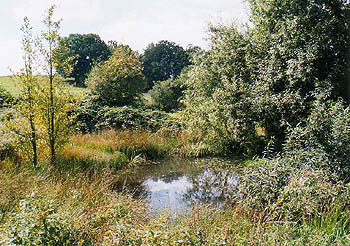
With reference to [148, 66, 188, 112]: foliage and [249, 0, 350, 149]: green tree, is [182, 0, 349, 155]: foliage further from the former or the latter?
[148, 66, 188, 112]: foliage

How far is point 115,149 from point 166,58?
34.7 metres

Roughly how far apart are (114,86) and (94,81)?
1.24 metres

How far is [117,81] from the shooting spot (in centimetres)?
1680

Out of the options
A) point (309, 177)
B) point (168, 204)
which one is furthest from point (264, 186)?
point (168, 204)

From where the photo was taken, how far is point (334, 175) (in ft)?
17.0

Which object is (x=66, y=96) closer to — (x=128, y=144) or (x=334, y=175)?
(x=128, y=144)

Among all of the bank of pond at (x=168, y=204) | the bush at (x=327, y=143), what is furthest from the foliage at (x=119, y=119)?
the bush at (x=327, y=143)

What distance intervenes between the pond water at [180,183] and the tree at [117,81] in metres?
7.31

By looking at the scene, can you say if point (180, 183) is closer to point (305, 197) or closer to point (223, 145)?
point (223, 145)

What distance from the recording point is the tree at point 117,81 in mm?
16484

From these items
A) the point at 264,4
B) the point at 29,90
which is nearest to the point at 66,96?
the point at 29,90

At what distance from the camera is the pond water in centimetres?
679

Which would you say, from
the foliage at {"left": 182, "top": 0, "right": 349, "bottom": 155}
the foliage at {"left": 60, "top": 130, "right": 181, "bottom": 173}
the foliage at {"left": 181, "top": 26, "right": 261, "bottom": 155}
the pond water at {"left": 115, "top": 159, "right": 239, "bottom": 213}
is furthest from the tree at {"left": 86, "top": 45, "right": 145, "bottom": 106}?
the pond water at {"left": 115, "top": 159, "right": 239, "bottom": 213}

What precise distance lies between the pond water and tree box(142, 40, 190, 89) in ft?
105
